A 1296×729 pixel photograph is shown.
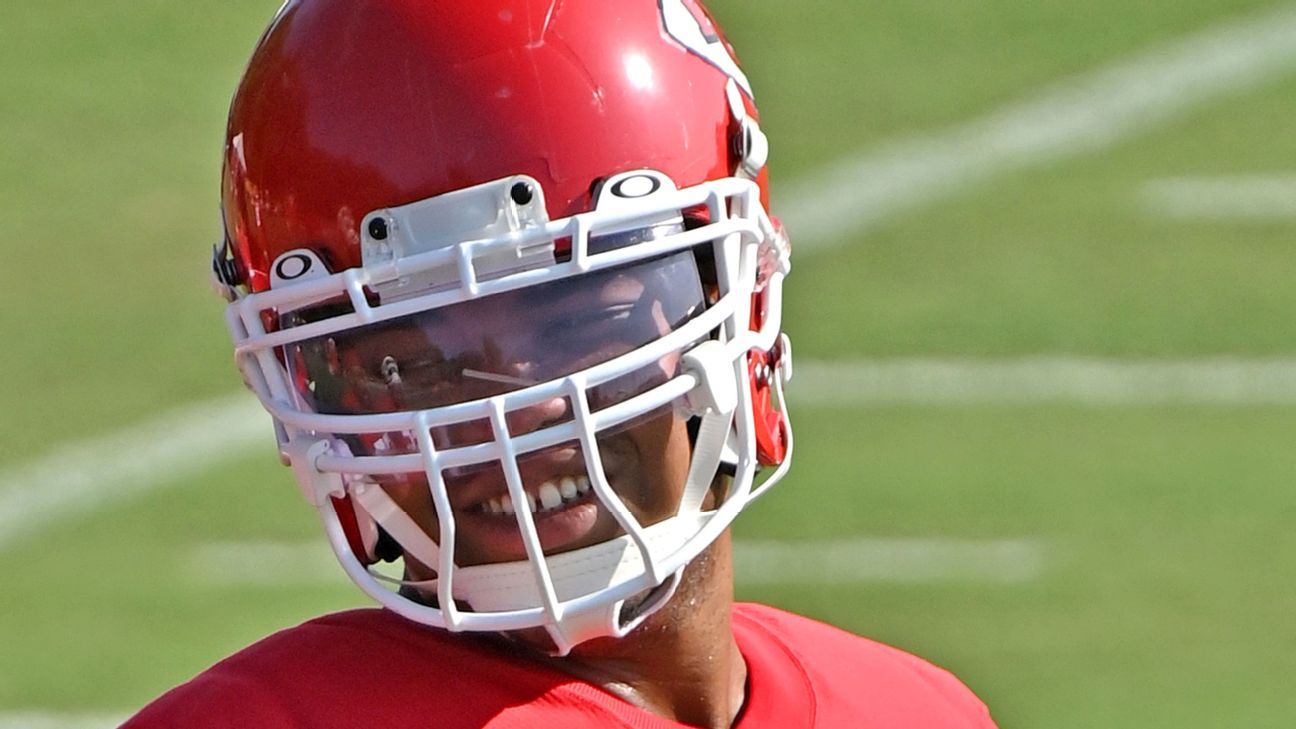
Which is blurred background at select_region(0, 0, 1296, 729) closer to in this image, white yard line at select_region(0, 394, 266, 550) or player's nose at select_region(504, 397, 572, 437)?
white yard line at select_region(0, 394, 266, 550)

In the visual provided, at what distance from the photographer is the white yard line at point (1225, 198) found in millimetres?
4508

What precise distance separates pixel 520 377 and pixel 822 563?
2.16m

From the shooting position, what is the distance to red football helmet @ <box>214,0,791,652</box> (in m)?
1.54

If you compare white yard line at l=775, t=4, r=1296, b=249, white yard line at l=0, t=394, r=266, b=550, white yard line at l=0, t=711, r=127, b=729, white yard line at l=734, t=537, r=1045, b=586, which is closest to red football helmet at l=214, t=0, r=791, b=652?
white yard line at l=0, t=711, r=127, b=729

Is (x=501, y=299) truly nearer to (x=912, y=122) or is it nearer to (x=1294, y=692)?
(x=1294, y=692)

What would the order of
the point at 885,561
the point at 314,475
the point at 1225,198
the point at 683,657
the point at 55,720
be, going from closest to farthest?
the point at 314,475
the point at 683,657
the point at 55,720
the point at 885,561
the point at 1225,198

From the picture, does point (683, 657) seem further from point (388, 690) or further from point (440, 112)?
point (440, 112)

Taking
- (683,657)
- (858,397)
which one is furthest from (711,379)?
(858,397)

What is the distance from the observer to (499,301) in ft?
5.17

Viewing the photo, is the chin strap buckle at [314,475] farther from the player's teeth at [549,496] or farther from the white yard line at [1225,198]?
the white yard line at [1225,198]

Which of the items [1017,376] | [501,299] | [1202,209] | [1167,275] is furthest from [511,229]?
[1202,209]

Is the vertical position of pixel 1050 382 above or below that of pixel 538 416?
below

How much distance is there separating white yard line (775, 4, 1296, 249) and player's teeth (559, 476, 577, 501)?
2944mm

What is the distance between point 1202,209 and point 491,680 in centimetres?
334
